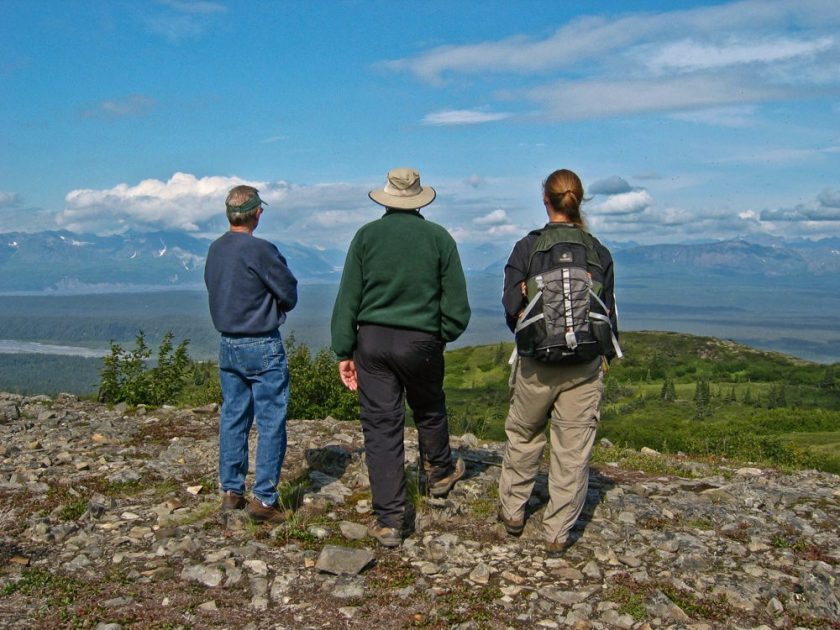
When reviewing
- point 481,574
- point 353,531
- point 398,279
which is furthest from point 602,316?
point 353,531

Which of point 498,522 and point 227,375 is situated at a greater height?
point 227,375

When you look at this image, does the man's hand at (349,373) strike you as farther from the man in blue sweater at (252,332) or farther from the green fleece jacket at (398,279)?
the man in blue sweater at (252,332)

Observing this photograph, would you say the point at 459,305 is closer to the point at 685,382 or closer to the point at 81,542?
the point at 81,542

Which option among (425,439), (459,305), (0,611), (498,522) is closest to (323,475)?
(425,439)

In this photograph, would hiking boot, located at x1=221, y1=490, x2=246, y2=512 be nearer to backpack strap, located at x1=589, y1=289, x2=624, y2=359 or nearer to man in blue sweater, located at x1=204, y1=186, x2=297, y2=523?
man in blue sweater, located at x1=204, y1=186, x2=297, y2=523

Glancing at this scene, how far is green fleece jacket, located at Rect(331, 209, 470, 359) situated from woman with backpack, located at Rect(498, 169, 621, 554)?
0.62 metres

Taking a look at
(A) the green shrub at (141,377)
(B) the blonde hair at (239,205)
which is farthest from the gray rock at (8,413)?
(B) the blonde hair at (239,205)

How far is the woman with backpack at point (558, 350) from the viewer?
674 centimetres

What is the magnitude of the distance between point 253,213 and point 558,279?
3231 millimetres

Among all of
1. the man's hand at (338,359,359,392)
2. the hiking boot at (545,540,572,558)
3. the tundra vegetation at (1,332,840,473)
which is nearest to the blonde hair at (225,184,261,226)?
the man's hand at (338,359,359,392)

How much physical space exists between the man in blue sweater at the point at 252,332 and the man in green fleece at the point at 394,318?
86cm

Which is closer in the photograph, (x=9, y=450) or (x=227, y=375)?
(x=227, y=375)

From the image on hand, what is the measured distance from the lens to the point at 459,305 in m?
7.38

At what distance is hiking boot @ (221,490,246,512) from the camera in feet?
27.1
